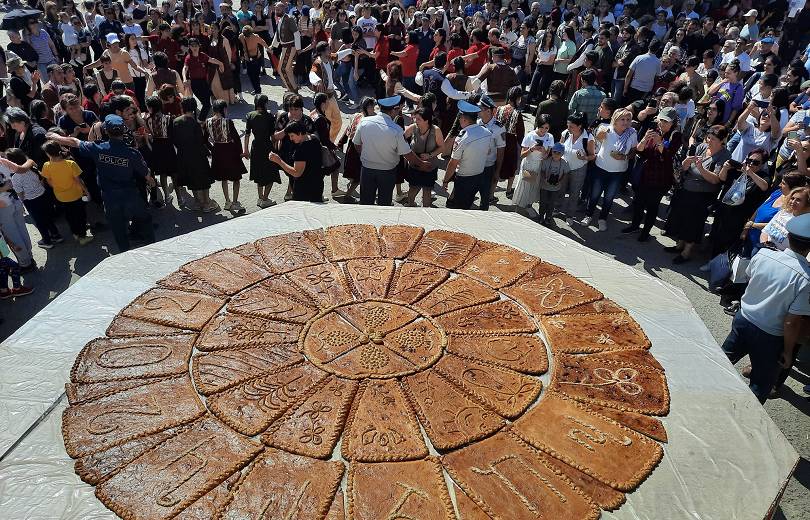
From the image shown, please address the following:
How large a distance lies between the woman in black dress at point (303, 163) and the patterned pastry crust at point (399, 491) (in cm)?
558

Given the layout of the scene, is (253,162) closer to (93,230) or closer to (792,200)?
(93,230)

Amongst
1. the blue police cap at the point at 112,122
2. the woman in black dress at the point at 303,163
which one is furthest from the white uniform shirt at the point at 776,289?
the blue police cap at the point at 112,122

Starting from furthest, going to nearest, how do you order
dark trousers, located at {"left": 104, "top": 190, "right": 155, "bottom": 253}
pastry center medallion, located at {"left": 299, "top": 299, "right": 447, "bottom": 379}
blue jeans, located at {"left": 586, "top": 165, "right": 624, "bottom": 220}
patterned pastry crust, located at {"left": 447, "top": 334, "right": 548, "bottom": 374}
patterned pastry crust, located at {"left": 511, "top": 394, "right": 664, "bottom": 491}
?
blue jeans, located at {"left": 586, "top": 165, "right": 624, "bottom": 220}, dark trousers, located at {"left": 104, "top": 190, "right": 155, "bottom": 253}, patterned pastry crust, located at {"left": 447, "top": 334, "right": 548, "bottom": 374}, pastry center medallion, located at {"left": 299, "top": 299, "right": 447, "bottom": 379}, patterned pastry crust, located at {"left": 511, "top": 394, "right": 664, "bottom": 491}

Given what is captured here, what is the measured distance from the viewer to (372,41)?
16.0 meters

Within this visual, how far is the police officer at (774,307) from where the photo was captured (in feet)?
17.4

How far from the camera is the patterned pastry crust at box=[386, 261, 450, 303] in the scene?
18.3ft

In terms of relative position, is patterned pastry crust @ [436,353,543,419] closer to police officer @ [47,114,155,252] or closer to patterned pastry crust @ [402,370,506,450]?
patterned pastry crust @ [402,370,506,450]

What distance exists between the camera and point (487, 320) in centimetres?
529

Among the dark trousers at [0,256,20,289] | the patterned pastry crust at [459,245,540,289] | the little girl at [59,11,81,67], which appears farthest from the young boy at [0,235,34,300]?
the little girl at [59,11,81,67]

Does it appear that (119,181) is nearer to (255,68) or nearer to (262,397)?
(262,397)

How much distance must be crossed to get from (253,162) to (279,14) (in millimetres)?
9772

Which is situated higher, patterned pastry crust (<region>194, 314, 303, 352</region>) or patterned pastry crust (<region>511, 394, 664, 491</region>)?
patterned pastry crust (<region>194, 314, 303, 352</region>)

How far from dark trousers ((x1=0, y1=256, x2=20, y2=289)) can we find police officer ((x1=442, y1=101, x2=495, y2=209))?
5916 millimetres

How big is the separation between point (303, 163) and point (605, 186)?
495 cm
